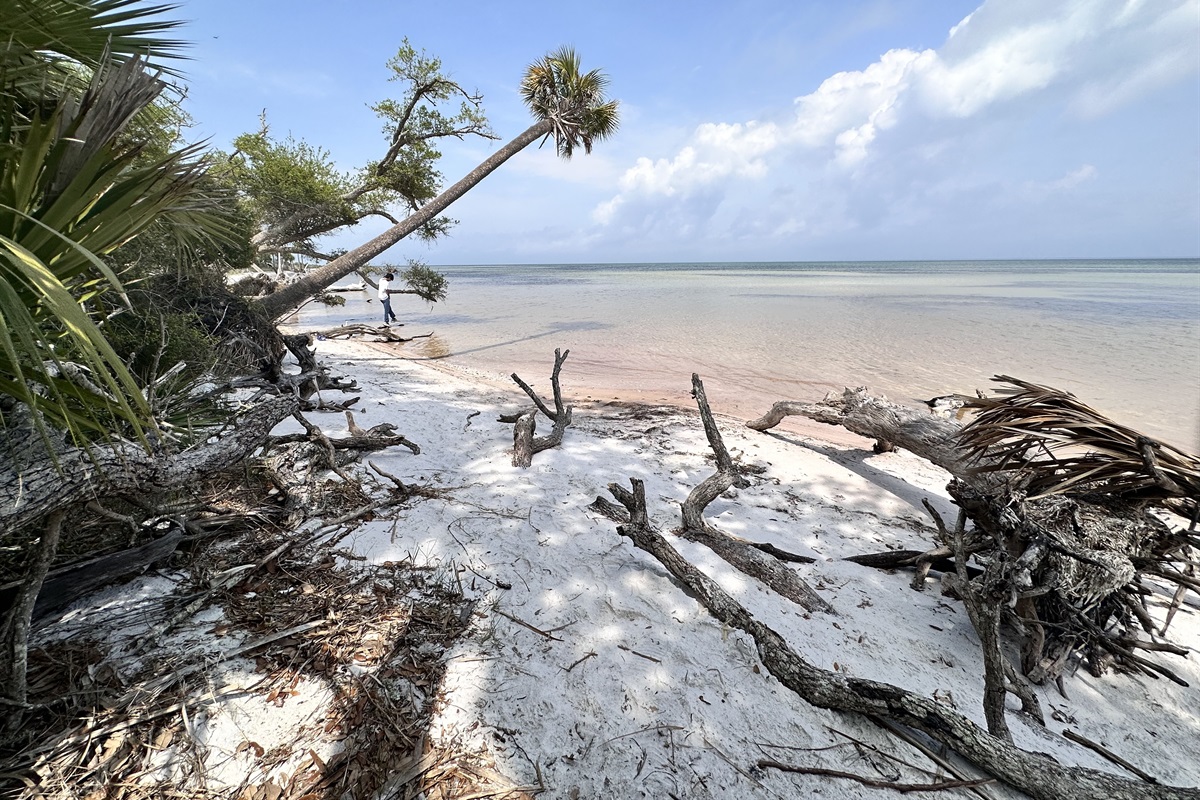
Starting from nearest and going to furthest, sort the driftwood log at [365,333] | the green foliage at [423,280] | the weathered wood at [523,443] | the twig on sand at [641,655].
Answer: the twig on sand at [641,655]
the weathered wood at [523,443]
the driftwood log at [365,333]
the green foliage at [423,280]

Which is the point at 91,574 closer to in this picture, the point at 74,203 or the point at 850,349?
the point at 74,203

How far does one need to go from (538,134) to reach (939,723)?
13.3 metres

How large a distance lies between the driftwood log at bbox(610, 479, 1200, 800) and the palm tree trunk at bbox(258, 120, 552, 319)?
1121cm

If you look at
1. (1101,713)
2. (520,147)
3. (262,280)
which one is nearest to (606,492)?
(1101,713)

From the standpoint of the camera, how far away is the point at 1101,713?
2.13 metres

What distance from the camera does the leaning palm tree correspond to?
34.3ft

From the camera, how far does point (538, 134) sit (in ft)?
39.3

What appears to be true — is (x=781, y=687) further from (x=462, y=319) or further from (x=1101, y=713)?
(x=462, y=319)

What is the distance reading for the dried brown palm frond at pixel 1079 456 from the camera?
239 cm

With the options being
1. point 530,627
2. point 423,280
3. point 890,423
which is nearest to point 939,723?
point 530,627

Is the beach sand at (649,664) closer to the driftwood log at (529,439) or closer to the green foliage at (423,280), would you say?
the driftwood log at (529,439)

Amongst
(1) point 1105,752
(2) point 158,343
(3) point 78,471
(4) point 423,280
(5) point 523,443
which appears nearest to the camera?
(3) point 78,471

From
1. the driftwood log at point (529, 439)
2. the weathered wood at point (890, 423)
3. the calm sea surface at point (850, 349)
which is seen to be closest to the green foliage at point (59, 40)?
the driftwood log at point (529, 439)

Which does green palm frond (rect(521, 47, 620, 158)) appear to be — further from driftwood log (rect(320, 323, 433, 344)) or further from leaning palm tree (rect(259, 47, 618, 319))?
driftwood log (rect(320, 323, 433, 344))
